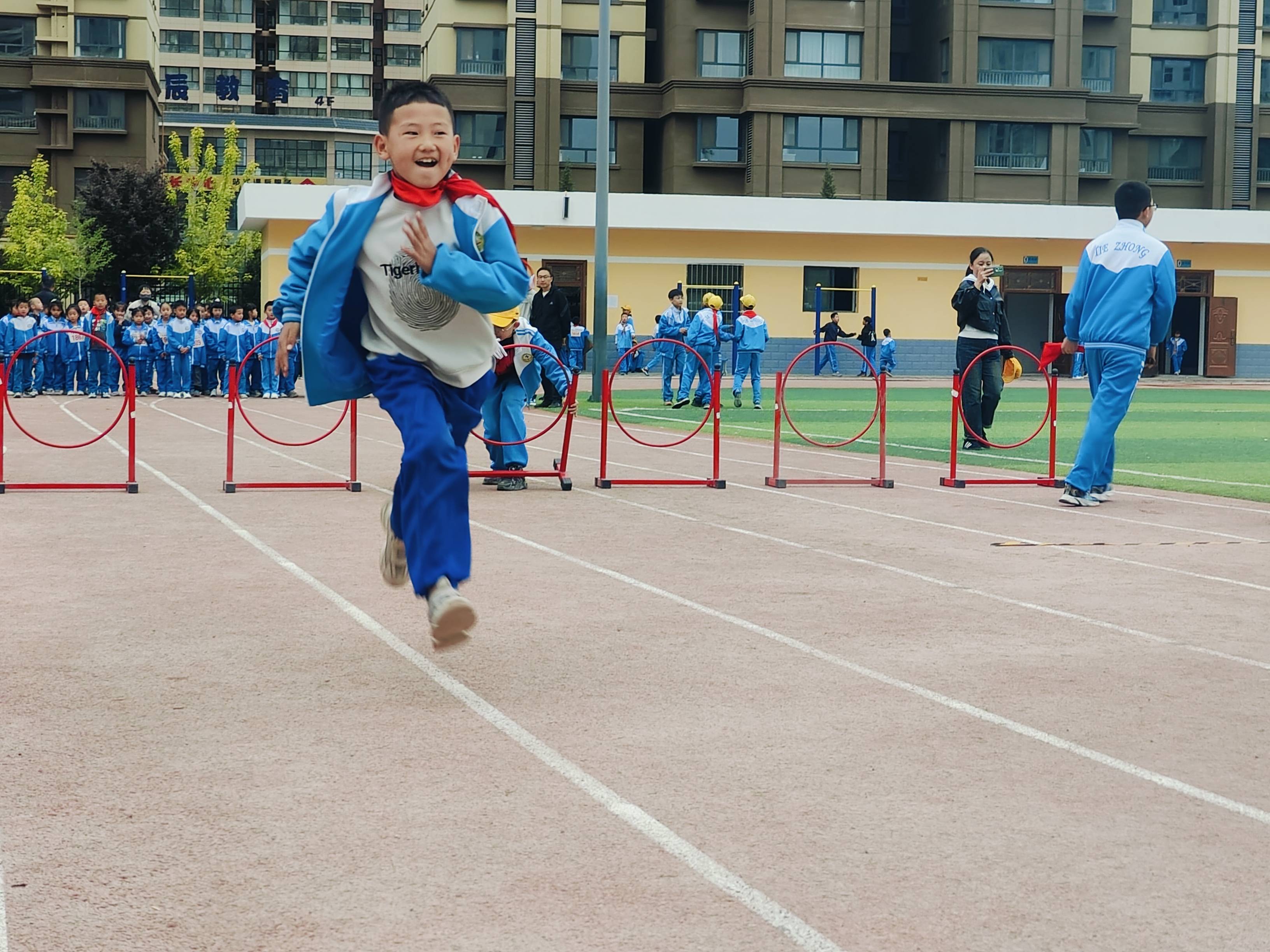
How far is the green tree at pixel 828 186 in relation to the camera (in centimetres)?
5559

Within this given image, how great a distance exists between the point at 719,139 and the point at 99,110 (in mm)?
27135

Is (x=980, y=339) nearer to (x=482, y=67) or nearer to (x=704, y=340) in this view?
(x=704, y=340)

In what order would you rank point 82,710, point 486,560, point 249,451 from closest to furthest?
point 82,710 → point 486,560 → point 249,451

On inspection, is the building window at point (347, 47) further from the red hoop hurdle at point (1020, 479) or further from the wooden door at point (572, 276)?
the red hoop hurdle at point (1020, 479)

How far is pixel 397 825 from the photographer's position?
4305mm

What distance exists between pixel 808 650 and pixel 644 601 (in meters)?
1.36

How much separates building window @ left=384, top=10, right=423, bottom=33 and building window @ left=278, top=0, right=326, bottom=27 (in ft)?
14.1

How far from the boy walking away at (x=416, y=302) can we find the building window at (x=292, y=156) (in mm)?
97096

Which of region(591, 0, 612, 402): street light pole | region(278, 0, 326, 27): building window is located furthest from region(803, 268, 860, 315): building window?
region(278, 0, 326, 27): building window

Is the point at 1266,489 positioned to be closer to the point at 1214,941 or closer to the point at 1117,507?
the point at 1117,507

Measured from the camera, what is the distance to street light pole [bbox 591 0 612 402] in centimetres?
2770

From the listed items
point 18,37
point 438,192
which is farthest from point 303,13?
point 438,192

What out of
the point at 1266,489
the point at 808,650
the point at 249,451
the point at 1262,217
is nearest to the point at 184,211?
the point at 1262,217

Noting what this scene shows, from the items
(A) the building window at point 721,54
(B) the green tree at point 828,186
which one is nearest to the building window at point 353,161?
(A) the building window at point 721,54
